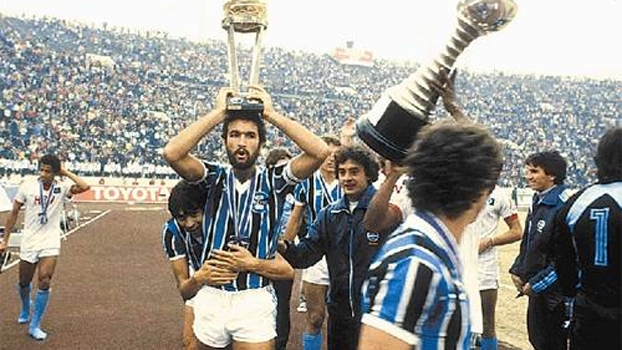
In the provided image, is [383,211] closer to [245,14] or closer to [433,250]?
[245,14]

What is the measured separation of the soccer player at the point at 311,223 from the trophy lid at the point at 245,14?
99.6 inches

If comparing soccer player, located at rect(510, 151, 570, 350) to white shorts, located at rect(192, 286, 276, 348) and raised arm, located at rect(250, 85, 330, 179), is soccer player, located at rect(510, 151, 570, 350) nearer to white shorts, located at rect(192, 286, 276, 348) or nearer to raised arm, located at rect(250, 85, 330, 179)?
raised arm, located at rect(250, 85, 330, 179)

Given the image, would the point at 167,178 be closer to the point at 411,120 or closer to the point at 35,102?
the point at 35,102

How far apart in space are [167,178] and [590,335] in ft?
95.4

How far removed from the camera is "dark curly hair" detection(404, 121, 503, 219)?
78.8 inches

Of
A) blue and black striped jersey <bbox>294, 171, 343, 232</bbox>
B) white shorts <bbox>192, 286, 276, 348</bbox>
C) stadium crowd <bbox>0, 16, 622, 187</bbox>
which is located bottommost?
white shorts <bbox>192, 286, 276, 348</bbox>

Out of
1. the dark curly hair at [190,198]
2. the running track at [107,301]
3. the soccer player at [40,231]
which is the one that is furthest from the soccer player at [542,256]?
the soccer player at [40,231]

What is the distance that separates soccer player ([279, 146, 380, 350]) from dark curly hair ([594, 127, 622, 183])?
143cm

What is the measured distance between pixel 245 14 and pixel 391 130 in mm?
1711

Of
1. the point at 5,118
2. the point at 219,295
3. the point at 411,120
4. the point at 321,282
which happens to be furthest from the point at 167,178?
the point at 411,120

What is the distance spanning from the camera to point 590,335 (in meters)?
3.88

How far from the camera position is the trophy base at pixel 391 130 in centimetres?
234

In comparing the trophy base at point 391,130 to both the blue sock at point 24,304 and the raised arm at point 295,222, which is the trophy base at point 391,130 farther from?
the blue sock at point 24,304

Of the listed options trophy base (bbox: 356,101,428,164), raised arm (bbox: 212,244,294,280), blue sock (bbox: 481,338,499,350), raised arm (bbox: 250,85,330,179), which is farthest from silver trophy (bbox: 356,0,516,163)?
blue sock (bbox: 481,338,499,350)
